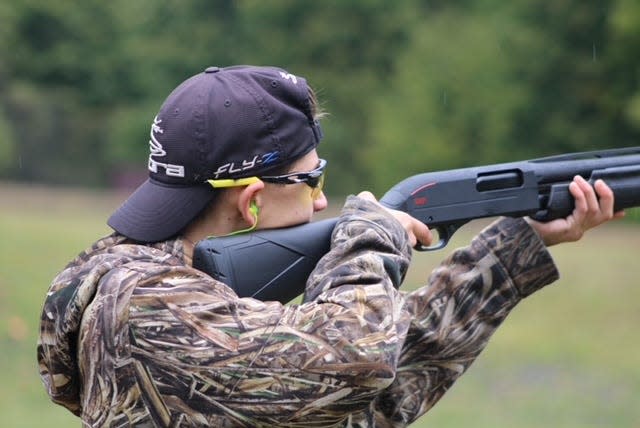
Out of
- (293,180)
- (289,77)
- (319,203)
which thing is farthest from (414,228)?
(289,77)

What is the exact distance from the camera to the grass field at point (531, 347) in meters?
11.9

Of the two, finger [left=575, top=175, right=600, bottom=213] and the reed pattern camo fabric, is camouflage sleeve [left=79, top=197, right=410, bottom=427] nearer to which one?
the reed pattern camo fabric

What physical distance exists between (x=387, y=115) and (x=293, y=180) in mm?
44399

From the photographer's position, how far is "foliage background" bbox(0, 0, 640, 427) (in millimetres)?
13954

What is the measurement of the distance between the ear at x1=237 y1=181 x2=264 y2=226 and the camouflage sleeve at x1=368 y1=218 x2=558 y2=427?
0.75 meters

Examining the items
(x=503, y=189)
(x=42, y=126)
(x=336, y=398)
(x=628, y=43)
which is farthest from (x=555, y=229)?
(x=42, y=126)

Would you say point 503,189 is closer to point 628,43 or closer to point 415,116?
point 628,43

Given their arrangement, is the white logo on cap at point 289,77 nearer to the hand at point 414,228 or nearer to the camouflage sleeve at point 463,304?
the hand at point 414,228

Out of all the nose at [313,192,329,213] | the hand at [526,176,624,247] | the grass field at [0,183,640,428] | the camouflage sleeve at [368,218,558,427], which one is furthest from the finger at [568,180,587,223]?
the grass field at [0,183,640,428]

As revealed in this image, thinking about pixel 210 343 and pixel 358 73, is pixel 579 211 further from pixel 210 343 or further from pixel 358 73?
pixel 358 73

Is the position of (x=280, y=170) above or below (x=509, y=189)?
above

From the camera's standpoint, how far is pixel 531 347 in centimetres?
1535

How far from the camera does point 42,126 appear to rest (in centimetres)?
4972

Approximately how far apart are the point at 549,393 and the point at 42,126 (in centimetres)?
3983
